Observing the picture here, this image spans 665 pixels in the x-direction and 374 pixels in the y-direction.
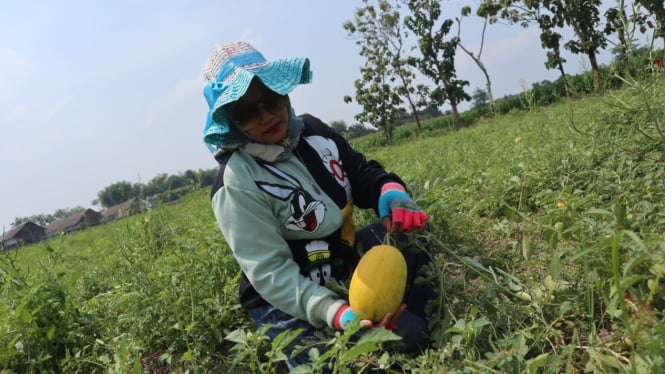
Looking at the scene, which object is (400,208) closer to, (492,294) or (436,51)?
(492,294)

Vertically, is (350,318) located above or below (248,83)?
below

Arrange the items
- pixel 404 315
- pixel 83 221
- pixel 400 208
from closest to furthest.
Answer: pixel 404 315
pixel 400 208
pixel 83 221

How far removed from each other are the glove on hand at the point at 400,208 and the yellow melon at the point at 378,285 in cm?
26

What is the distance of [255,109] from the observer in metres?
1.66

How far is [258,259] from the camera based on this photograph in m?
1.56

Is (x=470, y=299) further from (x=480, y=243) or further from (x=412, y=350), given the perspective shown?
(x=480, y=243)

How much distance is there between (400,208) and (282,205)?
1.45ft

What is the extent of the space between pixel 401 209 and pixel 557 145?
177cm

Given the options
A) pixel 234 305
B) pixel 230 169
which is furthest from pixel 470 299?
pixel 234 305

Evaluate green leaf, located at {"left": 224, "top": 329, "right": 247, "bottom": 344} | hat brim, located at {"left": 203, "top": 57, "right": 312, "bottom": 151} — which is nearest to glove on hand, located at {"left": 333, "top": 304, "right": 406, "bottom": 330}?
green leaf, located at {"left": 224, "top": 329, "right": 247, "bottom": 344}

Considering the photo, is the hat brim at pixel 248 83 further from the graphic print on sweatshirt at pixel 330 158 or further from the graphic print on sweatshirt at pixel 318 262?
the graphic print on sweatshirt at pixel 318 262

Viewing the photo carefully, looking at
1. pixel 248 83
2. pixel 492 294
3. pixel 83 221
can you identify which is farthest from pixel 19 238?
pixel 492 294

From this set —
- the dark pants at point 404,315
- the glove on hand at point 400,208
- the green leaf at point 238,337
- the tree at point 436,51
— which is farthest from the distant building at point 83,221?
the tree at point 436,51

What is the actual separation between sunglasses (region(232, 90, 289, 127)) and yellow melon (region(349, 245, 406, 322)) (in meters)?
0.69
